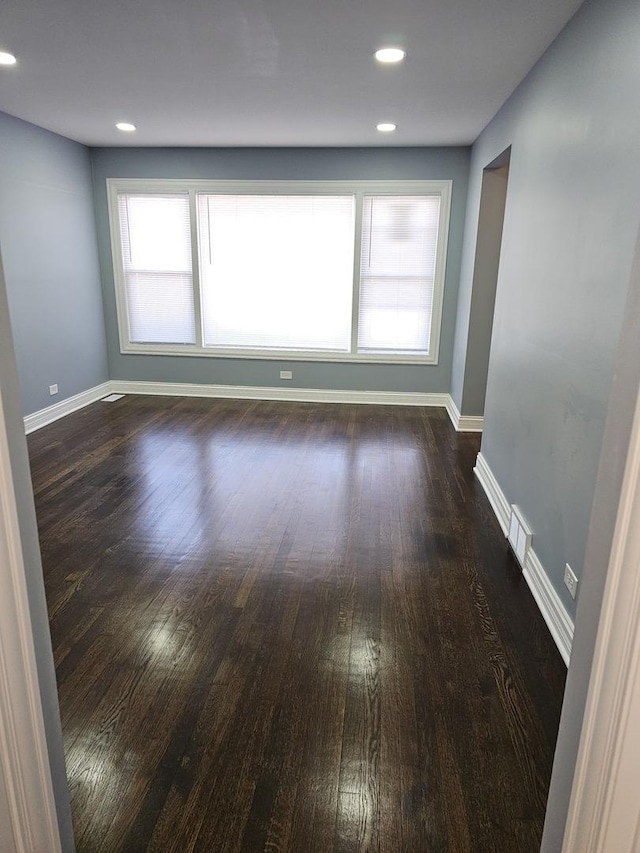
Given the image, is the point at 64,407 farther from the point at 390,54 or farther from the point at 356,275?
the point at 390,54

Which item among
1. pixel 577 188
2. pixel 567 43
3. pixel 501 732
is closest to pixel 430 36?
pixel 567 43

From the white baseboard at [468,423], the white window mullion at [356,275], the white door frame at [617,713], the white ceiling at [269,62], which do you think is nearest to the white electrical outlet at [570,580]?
the white door frame at [617,713]

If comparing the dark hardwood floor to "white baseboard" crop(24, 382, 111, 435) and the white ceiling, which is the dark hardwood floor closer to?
"white baseboard" crop(24, 382, 111, 435)

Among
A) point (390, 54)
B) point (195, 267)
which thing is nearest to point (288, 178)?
point (195, 267)

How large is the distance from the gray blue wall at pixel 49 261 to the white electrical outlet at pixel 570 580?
4417 mm

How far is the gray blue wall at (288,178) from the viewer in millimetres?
5523

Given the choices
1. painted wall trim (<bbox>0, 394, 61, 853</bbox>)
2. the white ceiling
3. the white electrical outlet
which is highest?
the white ceiling

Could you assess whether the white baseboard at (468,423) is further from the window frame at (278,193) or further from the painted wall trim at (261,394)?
the window frame at (278,193)

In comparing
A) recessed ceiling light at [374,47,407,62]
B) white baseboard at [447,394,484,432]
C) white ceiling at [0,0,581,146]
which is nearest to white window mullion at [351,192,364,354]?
white ceiling at [0,0,581,146]

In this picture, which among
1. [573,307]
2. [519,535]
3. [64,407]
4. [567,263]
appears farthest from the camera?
[64,407]

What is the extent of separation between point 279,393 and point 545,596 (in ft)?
13.8

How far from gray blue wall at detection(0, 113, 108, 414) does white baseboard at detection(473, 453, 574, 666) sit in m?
4.03

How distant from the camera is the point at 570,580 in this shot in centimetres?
224

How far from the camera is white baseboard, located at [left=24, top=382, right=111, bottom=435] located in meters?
5.09
